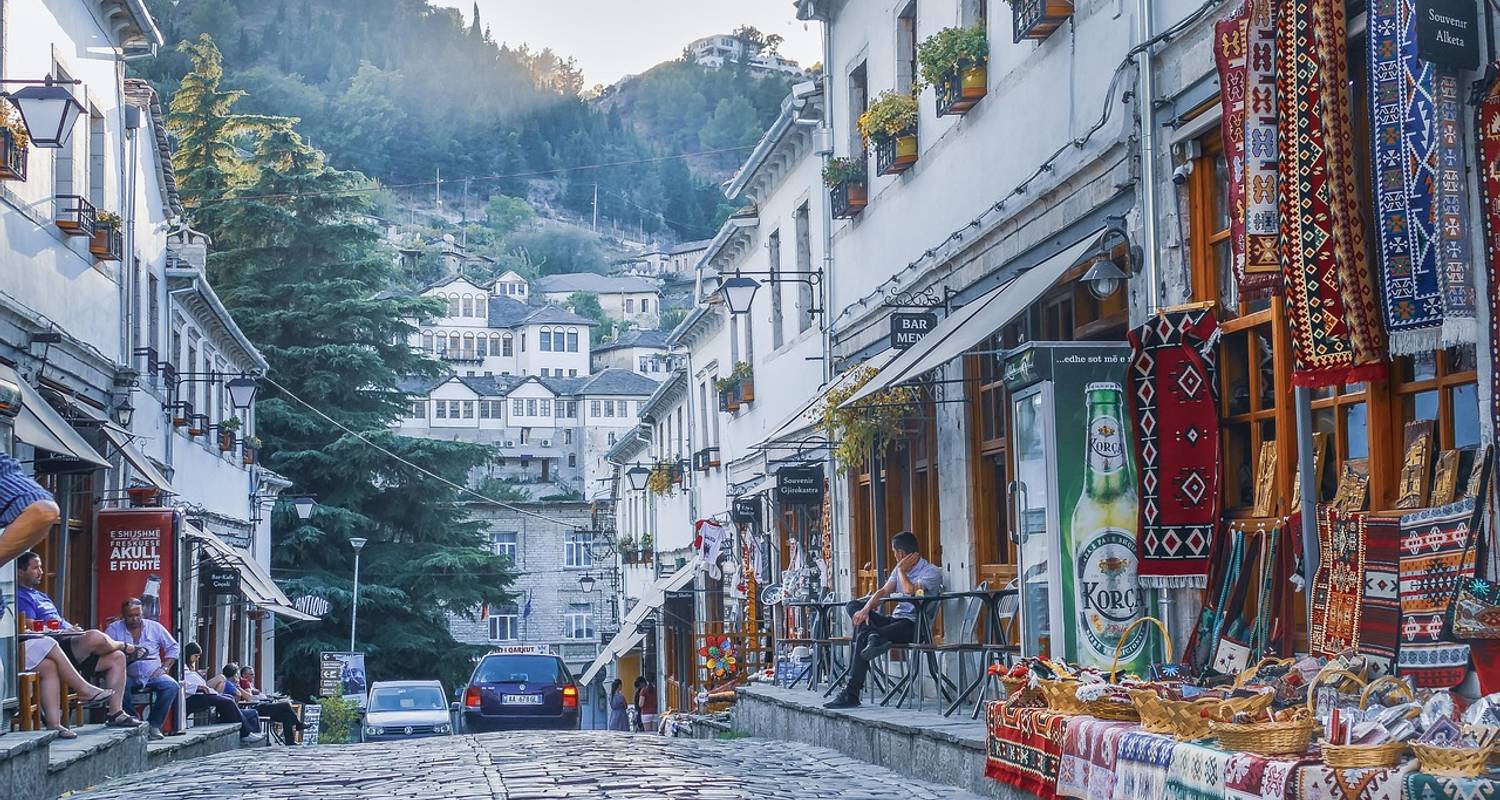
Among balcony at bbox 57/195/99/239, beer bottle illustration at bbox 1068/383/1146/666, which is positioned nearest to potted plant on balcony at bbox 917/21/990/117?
beer bottle illustration at bbox 1068/383/1146/666

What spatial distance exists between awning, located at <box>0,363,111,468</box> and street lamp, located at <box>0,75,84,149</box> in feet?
6.21

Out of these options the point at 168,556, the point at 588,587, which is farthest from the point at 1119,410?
the point at 588,587

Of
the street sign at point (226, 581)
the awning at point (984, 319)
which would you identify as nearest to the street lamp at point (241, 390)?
the street sign at point (226, 581)

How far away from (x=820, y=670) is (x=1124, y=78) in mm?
8726

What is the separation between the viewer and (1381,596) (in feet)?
25.9

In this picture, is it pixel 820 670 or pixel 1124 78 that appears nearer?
pixel 1124 78

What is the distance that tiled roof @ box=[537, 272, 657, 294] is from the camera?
162 metres

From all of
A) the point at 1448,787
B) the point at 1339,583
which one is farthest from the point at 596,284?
the point at 1448,787

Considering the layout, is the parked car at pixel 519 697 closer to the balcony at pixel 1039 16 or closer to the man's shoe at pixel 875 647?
the man's shoe at pixel 875 647

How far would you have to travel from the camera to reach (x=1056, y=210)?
42.3 ft

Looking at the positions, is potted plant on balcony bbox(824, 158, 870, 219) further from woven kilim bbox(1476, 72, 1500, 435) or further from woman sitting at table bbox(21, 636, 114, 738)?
woven kilim bbox(1476, 72, 1500, 435)

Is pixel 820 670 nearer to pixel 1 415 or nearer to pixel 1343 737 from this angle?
pixel 1 415

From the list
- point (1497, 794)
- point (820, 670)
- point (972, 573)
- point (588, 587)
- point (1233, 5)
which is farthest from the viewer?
point (588, 587)

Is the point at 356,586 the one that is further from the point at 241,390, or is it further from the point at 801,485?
the point at 801,485
